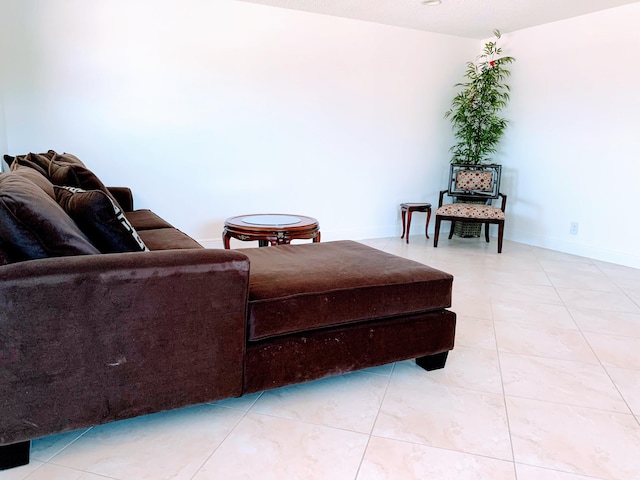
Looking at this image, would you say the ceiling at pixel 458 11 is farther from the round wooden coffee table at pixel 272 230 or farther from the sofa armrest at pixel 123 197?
the round wooden coffee table at pixel 272 230

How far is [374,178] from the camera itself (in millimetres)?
4793

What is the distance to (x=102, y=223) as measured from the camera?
144cm

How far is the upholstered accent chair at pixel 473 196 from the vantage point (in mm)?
4340

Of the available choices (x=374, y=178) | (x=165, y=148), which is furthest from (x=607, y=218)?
(x=165, y=148)

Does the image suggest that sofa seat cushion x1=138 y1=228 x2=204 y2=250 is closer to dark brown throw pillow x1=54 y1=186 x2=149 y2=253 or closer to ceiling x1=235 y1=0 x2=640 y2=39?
dark brown throw pillow x1=54 y1=186 x2=149 y2=253

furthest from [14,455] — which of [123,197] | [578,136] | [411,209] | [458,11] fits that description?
[578,136]

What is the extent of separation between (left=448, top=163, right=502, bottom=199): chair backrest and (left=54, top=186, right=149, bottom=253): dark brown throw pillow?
3.95 metres

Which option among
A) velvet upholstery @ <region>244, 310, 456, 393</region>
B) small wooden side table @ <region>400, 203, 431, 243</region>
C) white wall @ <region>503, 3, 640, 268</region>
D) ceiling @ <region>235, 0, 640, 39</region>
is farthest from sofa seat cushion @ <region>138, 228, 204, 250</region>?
white wall @ <region>503, 3, 640, 268</region>

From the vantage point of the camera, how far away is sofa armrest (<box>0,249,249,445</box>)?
47.8 inches

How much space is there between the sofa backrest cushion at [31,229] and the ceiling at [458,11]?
319 cm

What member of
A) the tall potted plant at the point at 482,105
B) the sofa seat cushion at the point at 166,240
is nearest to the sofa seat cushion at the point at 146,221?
the sofa seat cushion at the point at 166,240

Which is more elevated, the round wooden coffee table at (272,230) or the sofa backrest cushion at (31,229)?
the sofa backrest cushion at (31,229)

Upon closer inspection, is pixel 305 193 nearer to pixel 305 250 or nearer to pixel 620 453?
pixel 305 250

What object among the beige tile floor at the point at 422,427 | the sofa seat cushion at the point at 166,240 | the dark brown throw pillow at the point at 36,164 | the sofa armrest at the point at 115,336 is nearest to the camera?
the sofa armrest at the point at 115,336
